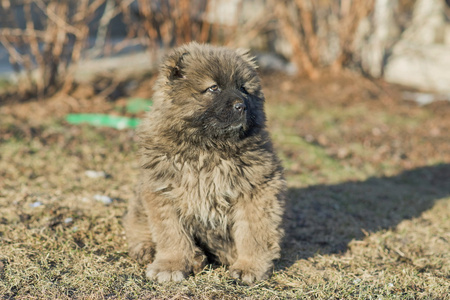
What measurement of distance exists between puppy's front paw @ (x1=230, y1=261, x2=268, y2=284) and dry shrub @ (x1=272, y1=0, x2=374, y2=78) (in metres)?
7.98

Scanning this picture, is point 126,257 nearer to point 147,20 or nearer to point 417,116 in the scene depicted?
point 147,20

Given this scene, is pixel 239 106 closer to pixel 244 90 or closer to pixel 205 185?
pixel 244 90

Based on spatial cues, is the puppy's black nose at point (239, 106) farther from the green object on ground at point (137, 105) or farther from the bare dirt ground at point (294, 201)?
the green object on ground at point (137, 105)

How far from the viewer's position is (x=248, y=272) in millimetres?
3619

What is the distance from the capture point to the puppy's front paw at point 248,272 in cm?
360

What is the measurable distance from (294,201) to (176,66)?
2645 millimetres

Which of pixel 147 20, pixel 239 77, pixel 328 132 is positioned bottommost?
pixel 328 132

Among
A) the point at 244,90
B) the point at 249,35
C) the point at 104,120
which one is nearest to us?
the point at 244,90

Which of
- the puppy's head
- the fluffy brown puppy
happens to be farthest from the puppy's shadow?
the puppy's head

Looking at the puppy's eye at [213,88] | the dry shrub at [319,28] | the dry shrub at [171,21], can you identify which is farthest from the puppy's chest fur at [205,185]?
the dry shrub at [319,28]

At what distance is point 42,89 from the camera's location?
884 centimetres

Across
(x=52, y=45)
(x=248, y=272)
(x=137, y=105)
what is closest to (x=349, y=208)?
(x=248, y=272)

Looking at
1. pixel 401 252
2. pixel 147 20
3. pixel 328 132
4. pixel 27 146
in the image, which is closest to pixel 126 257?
pixel 401 252

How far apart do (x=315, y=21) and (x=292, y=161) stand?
5611mm
